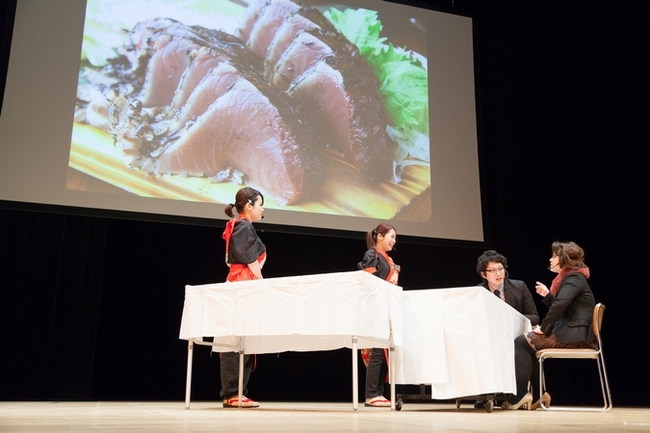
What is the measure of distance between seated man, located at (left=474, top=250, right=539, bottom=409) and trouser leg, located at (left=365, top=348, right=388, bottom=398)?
0.84 m

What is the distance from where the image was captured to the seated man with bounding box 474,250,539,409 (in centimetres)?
401

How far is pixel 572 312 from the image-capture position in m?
3.71

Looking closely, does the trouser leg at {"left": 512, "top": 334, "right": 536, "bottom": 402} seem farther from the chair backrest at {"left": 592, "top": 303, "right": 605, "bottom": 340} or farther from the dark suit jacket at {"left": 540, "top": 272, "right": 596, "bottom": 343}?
the chair backrest at {"left": 592, "top": 303, "right": 605, "bottom": 340}

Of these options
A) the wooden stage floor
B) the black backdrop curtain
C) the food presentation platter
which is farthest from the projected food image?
the wooden stage floor

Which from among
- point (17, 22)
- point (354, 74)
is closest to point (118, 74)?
point (17, 22)

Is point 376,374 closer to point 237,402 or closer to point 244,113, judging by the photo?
point 237,402

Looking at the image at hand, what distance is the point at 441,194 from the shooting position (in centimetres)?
563

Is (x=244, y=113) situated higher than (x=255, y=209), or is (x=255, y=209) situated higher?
(x=244, y=113)

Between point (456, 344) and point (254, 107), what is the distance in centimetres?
285

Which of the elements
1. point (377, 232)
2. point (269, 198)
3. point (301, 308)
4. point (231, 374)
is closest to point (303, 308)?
point (301, 308)

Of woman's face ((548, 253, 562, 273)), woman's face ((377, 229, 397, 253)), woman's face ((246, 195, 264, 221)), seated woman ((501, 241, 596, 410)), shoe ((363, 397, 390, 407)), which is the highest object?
woman's face ((246, 195, 264, 221))

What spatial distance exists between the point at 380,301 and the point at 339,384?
2.84 m

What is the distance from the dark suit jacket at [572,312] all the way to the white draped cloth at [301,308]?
1071 millimetres

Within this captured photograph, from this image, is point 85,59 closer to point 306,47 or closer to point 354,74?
point 306,47
